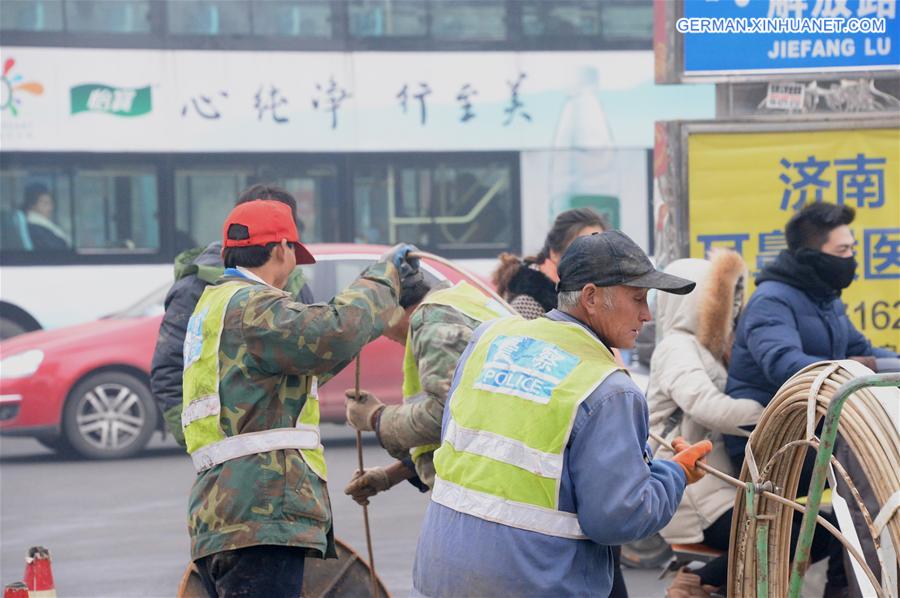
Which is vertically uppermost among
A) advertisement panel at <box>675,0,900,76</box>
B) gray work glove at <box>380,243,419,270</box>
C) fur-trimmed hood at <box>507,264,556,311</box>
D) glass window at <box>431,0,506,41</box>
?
glass window at <box>431,0,506,41</box>

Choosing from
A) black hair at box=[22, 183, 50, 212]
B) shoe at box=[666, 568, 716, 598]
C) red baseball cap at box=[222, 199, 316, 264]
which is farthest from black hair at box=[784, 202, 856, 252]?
black hair at box=[22, 183, 50, 212]

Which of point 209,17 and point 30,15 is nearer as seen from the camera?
point 30,15

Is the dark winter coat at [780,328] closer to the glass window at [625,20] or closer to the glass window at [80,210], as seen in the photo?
the glass window at [80,210]

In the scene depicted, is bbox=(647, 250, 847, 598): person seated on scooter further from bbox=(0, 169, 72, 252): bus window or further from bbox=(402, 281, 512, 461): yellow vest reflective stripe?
bbox=(0, 169, 72, 252): bus window

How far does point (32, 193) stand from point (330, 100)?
3419mm

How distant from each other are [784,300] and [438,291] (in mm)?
1664

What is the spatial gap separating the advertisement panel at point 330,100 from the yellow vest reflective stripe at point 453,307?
11.1 metres

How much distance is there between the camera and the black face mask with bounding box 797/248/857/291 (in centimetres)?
516

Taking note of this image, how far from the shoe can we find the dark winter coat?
53 cm

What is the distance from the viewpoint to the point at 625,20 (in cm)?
1572

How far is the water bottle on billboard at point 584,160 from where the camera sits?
15.5m

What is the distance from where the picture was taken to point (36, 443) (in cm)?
1332

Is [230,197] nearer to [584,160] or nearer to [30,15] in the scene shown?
[30,15]


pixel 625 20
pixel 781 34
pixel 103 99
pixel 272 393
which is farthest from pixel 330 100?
pixel 272 393
